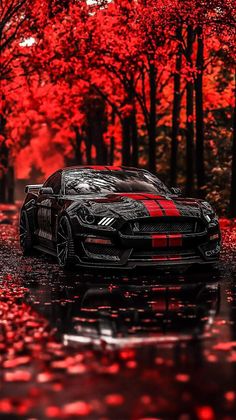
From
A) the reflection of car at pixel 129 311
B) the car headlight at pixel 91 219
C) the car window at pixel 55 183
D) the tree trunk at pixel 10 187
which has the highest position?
the car window at pixel 55 183

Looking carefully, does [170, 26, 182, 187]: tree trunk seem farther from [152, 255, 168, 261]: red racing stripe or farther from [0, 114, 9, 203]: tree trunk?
[152, 255, 168, 261]: red racing stripe

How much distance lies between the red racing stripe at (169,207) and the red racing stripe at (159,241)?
0.32 m

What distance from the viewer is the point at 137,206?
10.6 metres

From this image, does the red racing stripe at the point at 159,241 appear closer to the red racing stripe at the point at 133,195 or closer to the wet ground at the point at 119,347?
the wet ground at the point at 119,347

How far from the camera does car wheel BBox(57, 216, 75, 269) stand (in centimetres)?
1096

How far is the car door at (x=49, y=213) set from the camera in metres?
12.3

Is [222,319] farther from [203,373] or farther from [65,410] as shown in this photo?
[65,410]

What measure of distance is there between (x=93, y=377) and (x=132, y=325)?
1.86 meters

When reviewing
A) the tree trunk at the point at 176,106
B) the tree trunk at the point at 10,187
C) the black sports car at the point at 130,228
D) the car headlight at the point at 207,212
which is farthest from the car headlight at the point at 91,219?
the tree trunk at the point at 10,187

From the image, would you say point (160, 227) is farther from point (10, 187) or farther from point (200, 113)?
point (10, 187)

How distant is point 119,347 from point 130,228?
426 cm

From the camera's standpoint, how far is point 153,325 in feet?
23.4

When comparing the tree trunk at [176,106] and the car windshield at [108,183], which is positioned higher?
the tree trunk at [176,106]

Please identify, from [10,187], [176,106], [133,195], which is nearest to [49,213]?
[133,195]
